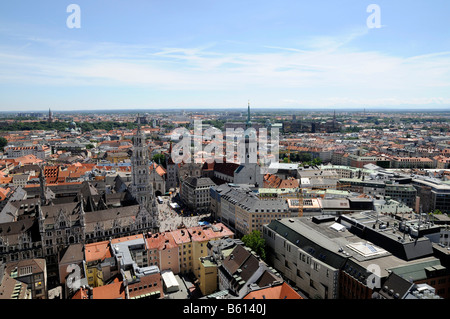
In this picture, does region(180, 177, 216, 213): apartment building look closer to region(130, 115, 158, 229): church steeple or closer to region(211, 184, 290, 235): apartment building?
region(211, 184, 290, 235): apartment building

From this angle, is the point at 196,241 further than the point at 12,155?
No

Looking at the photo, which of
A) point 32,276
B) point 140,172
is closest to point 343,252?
point 32,276

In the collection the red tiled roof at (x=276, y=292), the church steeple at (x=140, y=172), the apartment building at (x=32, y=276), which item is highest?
the church steeple at (x=140, y=172)

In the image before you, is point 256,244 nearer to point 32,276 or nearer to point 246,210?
Answer: point 246,210

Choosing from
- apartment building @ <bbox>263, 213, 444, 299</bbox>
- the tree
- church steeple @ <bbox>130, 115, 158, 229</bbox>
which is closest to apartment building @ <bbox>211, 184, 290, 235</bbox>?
apartment building @ <bbox>263, 213, 444, 299</bbox>

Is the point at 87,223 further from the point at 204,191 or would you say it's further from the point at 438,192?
the point at 438,192

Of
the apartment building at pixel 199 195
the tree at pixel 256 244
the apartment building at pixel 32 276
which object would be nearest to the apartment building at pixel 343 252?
the tree at pixel 256 244

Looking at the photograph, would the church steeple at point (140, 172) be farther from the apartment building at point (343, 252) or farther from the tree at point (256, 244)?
the apartment building at point (343, 252)

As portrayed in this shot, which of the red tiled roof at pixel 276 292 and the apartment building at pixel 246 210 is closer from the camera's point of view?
the red tiled roof at pixel 276 292

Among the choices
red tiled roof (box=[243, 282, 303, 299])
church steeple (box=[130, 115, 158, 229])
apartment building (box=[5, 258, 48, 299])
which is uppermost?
church steeple (box=[130, 115, 158, 229])

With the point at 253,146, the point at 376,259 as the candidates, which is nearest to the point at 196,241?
the point at 376,259

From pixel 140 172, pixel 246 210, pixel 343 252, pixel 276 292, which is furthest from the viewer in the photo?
pixel 140 172
